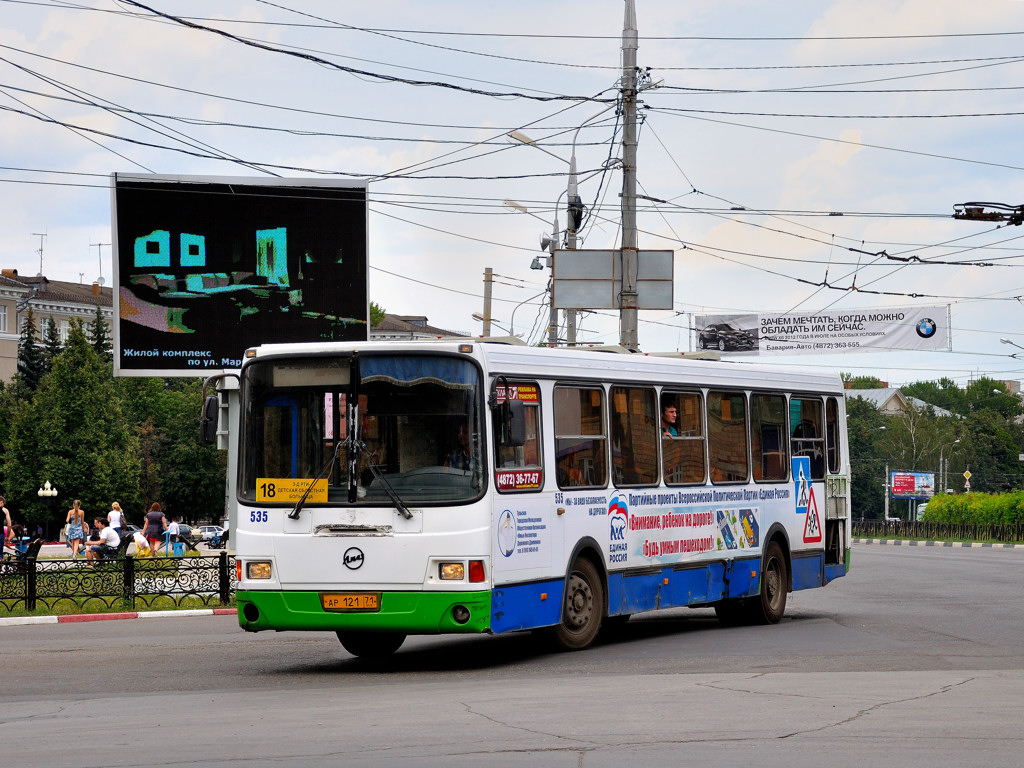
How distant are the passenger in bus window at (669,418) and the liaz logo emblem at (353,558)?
4399mm

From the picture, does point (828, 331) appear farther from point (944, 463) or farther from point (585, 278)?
point (944, 463)

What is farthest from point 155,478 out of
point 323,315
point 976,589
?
point 976,589

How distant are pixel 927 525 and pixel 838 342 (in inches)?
841

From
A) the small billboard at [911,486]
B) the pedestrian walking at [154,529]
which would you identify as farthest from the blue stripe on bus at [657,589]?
the small billboard at [911,486]

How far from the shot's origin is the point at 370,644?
14508 mm

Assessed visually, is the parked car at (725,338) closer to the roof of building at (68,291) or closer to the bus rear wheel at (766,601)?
the bus rear wheel at (766,601)

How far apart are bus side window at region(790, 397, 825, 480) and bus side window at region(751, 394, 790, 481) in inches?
13.9

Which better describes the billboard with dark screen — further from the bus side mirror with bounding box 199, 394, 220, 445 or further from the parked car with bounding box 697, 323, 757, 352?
the parked car with bounding box 697, 323, 757, 352

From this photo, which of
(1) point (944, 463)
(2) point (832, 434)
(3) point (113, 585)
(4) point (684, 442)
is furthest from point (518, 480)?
(1) point (944, 463)

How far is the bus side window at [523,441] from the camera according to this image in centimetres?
1295

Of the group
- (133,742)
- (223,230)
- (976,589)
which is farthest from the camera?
(223,230)

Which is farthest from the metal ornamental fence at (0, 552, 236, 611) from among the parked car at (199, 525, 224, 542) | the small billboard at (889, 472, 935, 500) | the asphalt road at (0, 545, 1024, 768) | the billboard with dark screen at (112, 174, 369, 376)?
the small billboard at (889, 472, 935, 500)

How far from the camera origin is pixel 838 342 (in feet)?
181

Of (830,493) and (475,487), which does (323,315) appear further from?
(475,487)
